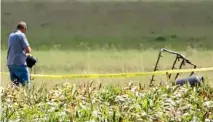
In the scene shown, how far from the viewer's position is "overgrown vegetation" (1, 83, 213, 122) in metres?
5.95

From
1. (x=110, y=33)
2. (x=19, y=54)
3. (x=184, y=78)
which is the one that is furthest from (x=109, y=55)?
(x=184, y=78)

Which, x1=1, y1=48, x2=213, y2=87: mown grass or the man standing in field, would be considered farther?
x1=1, y1=48, x2=213, y2=87: mown grass

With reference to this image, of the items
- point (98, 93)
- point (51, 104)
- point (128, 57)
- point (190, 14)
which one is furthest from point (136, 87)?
point (190, 14)

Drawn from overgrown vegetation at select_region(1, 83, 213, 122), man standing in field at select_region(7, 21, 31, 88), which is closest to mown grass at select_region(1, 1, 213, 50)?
man standing in field at select_region(7, 21, 31, 88)

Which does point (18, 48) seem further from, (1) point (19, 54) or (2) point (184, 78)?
(2) point (184, 78)

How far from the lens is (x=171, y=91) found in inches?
267

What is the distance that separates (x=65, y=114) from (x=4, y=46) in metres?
18.4

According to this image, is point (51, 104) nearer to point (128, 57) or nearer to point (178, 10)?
point (128, 57)

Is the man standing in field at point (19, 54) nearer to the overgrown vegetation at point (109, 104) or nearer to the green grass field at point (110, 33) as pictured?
the overgrown vegetation at point (109, 104)

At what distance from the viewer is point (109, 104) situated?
6.51 metres

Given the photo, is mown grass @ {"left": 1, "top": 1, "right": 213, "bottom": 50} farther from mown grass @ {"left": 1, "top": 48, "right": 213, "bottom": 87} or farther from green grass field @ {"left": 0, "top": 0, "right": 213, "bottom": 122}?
mown grass @ {"left": 1, "top": 48, "right": 213, "bottom": 87}

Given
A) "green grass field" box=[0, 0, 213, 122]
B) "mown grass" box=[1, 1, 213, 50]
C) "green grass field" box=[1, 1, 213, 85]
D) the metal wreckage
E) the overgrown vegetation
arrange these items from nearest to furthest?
the overgrown vegetation → "green grass field" box=[0, 0, 213, 122] → the metal wreckage → "green grass field" box=[1, 1, 213, 85] → "mown grass" box=[1, 1, 213, 50]

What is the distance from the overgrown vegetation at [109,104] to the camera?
5.95 m

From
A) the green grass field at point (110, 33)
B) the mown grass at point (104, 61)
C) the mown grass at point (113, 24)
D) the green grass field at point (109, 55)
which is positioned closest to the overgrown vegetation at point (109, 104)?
the green grass field at point (109, 55)
